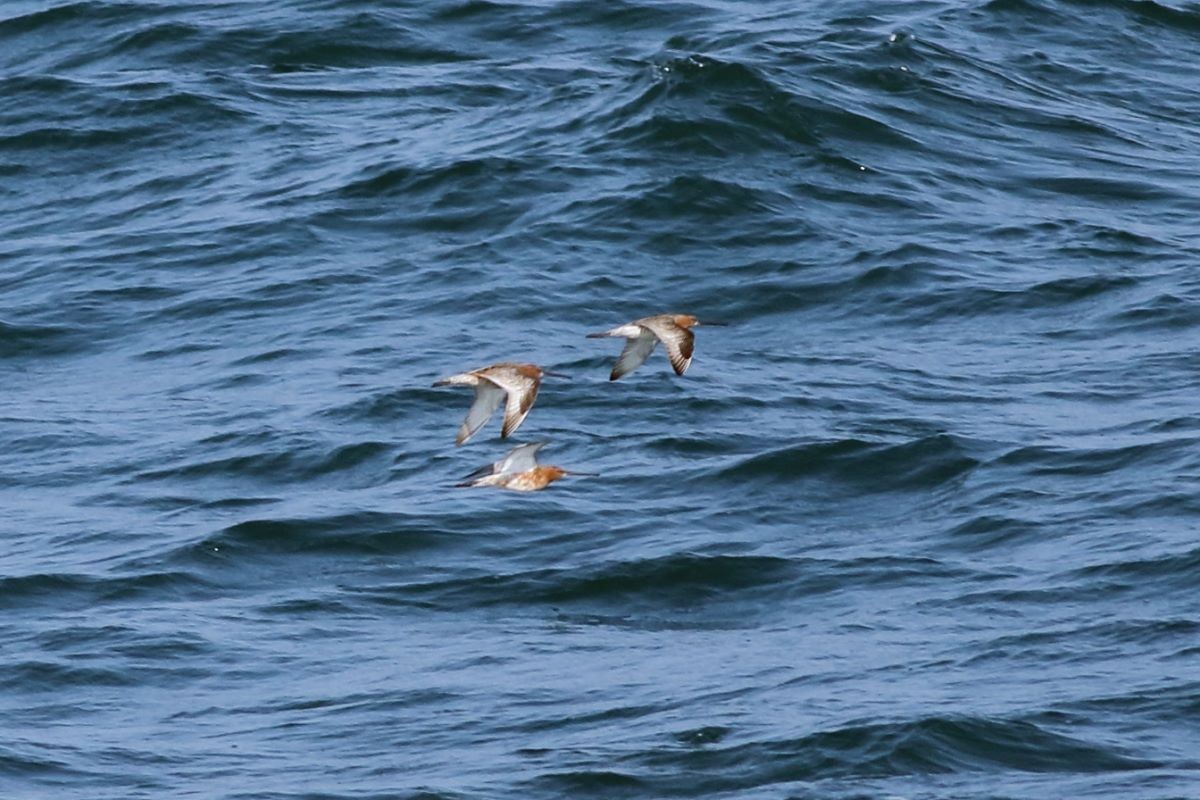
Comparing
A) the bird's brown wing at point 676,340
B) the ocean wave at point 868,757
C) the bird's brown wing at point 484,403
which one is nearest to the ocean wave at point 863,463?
the bird's brown wing at point 676,340

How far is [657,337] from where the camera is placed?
16.2 meters

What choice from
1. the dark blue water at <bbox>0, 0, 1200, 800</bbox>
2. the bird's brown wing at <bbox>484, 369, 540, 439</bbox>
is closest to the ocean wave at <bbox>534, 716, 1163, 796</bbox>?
the dark blue water at <bbox>0, 0, 1200, 800</bbox>

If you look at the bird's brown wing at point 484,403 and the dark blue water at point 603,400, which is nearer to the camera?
the dark blue water at point 603,400

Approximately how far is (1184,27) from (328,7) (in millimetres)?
8614

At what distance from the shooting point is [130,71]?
86.4ft

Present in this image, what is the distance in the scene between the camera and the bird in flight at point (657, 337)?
50.8 feet

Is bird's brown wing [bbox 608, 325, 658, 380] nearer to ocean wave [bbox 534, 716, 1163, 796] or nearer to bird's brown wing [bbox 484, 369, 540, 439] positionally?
bird's brown wing [bbox 484, 369, 540, 439]

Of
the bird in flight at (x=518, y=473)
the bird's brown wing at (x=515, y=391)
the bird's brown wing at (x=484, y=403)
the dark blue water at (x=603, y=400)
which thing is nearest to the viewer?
the bird's brown wing at (x=515, y=391)

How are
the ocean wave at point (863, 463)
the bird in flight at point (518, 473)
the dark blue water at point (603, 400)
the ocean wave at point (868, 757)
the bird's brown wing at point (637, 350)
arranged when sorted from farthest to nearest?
1. the ocean wave at point (863, 463)
2. the bird's brown wing at point (637, 350)
3. the bird in flight at point (518, 473)
4. the dark blue water at point (603, 400)
5. the ocean wave at point (868, 757)

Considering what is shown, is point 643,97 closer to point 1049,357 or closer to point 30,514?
point 1049,357

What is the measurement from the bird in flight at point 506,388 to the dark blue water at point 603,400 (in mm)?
1670

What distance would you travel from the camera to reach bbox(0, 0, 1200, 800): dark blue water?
15297 millimetres

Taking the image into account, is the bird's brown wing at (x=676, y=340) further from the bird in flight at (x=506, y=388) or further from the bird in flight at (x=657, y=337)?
the bird in flight at (x=506, y=388)

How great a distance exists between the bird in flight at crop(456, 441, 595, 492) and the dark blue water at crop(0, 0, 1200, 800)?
37.7 inches
